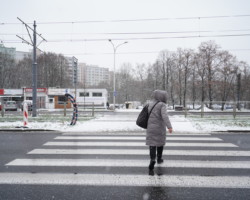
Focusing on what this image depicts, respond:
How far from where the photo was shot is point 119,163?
4879 mm

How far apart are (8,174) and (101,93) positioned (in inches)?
1440

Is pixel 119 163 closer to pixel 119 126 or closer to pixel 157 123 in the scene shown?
pixel 157 123

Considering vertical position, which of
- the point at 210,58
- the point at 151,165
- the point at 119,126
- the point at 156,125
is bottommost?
the point at 119,126

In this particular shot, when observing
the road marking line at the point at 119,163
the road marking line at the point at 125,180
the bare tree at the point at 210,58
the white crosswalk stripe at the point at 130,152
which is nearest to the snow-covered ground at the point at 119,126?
the white crosswalk stripe at the point at 130,152

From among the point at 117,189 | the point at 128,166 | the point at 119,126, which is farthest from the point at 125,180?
the point at 119,126

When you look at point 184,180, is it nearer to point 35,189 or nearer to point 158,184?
point 158,184

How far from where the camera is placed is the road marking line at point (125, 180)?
145 inches

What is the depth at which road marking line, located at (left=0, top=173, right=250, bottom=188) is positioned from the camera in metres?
3.68

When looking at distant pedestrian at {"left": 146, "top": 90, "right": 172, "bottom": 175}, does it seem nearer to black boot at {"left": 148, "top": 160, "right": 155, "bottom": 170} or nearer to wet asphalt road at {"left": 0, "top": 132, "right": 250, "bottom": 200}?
black boot at {"left": 148, "top": 160, "right": 155, "bottom": 170}

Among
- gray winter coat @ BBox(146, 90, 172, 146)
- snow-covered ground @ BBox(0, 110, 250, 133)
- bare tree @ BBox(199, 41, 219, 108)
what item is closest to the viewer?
gray winter coat @ BBox(146, 90, 172, 146)

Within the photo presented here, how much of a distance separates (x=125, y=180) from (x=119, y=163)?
3.35 ft

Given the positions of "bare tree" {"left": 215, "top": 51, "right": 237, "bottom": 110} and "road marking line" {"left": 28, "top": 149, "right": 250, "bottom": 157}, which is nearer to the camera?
"road marking line" {"left": 28, "top": 149, "right": 250, "bottom": 157}

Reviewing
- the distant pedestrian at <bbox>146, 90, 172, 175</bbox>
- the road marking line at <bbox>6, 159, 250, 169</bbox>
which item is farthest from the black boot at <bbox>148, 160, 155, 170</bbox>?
the road marking line at <bbox>6, 159, 250, 169</bbox>

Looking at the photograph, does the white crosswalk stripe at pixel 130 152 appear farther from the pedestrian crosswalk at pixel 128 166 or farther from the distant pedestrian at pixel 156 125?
the distant pedestrian at pixel 156 125
